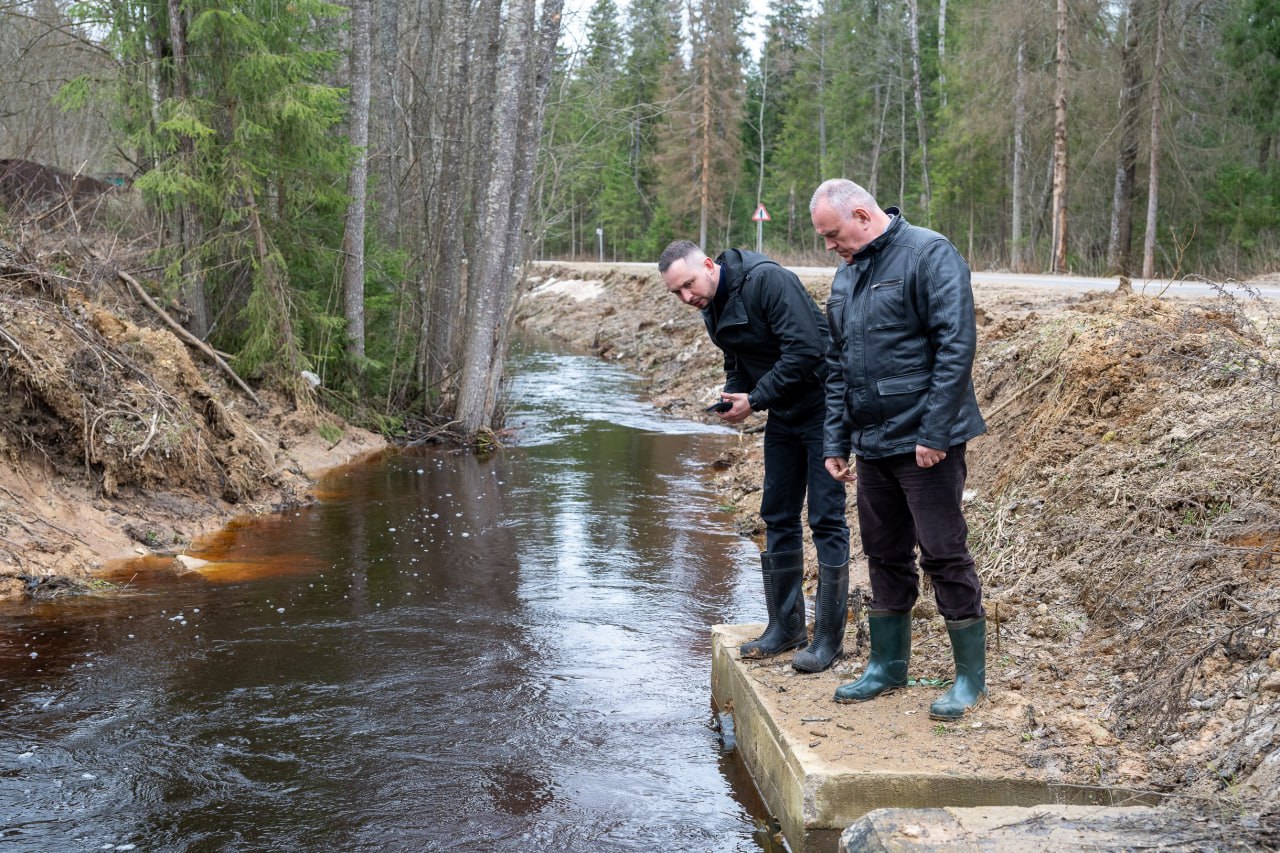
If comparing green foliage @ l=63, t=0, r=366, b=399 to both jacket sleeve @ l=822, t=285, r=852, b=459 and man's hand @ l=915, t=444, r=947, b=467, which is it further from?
man's hand @ l=915, t=444, r=947, b=467

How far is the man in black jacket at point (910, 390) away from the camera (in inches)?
172

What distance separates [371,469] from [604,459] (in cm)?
288

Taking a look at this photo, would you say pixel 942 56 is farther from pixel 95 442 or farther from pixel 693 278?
pixel 693 278

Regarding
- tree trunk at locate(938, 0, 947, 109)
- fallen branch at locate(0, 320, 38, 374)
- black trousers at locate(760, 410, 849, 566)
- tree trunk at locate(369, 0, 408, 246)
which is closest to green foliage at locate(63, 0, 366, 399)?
fallen branch at locate(0, 320, 38, 374)

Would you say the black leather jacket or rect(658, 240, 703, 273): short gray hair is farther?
rect(658, 240, 703, 273): short gray hair

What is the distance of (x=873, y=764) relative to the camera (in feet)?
13.9

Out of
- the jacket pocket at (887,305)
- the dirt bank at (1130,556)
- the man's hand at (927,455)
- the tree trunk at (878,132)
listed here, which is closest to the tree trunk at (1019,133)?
the tree trunk at (878,132)

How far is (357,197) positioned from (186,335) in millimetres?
3186

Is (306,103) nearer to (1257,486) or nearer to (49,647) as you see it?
(49,647)

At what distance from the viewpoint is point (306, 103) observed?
1356 cm

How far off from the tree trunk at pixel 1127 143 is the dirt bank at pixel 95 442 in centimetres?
2052

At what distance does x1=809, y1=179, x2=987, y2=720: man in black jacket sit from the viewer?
438 centimetres

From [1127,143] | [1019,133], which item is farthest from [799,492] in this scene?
[1019,133]

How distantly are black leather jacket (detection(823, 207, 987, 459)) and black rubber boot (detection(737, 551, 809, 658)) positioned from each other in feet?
3.78
